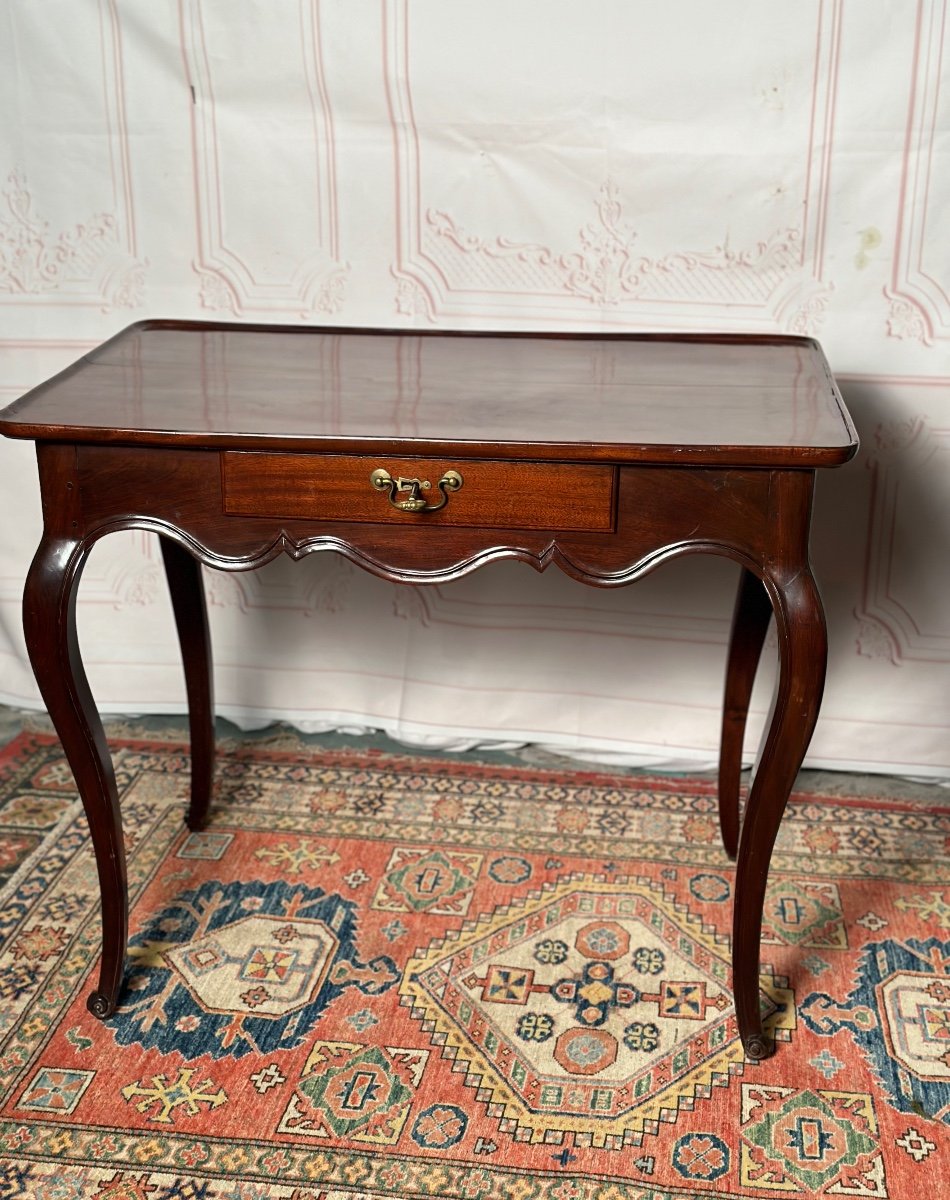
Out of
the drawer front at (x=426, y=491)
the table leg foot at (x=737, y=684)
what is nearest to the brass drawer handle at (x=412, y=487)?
the drawer front at (x=426, y=491)

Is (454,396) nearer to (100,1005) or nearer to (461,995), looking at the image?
(461,995)

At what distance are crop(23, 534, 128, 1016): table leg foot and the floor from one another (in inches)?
34.5

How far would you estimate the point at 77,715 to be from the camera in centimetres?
180

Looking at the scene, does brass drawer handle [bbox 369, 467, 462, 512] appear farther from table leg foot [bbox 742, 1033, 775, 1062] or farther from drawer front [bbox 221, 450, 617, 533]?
table leg foot [bbox 742, 1033, 775, 1062]

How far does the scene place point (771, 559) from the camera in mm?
1631

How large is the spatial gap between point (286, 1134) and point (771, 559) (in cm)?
102

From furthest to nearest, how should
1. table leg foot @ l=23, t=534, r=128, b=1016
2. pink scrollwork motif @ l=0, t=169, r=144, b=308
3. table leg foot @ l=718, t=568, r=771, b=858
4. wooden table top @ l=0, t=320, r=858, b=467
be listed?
pink scrollwork motif @ l=0, t=169, r=144, b=308 → table leg foot @ l=718, t=568, r=771, b=858 → table leg foot @ l=23, t=534, r=128, b=1016 → wooden table top @ l=0, t=320, r=858, b=467

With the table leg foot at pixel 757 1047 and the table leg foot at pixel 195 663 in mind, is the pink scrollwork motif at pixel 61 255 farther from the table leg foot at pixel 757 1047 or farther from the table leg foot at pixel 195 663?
the table leg foot at pixel 757 1047

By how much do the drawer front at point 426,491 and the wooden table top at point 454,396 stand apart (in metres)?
0.03

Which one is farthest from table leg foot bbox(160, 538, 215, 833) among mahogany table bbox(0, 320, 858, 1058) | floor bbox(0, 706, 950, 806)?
mahogany table bbox(0, 320, 858, 1058)

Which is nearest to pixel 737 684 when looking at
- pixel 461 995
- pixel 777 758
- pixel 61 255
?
pixel 777 758

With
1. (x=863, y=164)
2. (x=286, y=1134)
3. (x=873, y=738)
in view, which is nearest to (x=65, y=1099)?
(x=286, y=1134)

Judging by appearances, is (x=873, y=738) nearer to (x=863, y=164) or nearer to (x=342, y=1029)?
(x=863, y=164)

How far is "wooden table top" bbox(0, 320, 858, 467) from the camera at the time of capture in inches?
63.0
